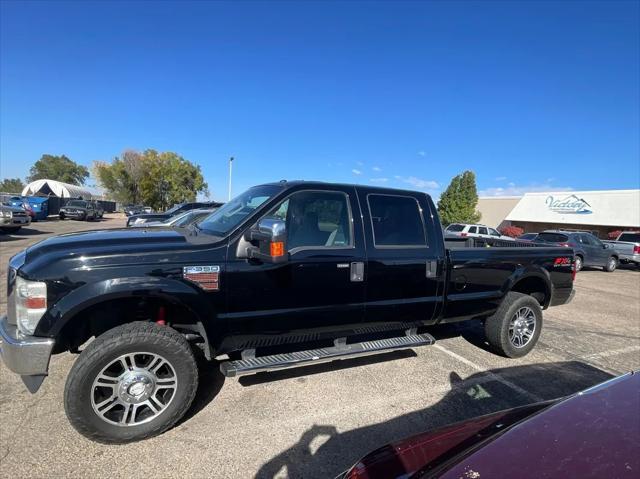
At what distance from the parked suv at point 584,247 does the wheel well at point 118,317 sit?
645 inches

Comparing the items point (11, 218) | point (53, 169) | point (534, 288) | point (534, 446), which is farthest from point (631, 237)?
point (53, 169)

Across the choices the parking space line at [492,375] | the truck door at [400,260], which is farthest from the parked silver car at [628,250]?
the truck door at [400,260]

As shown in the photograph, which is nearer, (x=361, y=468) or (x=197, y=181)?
(x=361, y=468)

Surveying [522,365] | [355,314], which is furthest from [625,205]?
[355,314]

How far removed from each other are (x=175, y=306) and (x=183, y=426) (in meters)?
0.96

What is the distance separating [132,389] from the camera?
2.90 meters

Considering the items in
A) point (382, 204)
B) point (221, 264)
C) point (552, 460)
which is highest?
point (382, 204)

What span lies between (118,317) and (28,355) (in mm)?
676

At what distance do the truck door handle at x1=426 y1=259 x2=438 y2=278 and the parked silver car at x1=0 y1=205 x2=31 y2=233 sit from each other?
18431 millimetres

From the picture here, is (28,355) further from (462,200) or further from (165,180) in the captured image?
(165,180)

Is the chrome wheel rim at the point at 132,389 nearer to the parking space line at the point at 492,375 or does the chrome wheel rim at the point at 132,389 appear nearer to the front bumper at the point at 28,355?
the front bumper at the point at 28,355

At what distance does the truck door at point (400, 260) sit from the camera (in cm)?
384

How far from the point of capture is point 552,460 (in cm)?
147

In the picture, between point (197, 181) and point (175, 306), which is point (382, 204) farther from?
point (197, 181)
